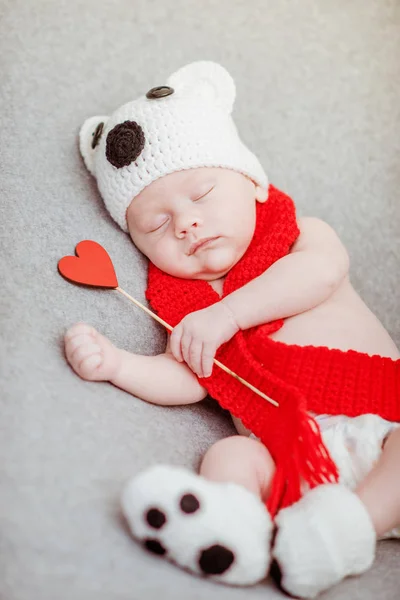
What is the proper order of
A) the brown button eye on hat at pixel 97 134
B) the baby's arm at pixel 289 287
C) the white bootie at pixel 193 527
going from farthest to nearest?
the brown button eye on hat at pixel 97 134 < the baby's arm at pixel 289 287 < the white bootie at pixel 193 527

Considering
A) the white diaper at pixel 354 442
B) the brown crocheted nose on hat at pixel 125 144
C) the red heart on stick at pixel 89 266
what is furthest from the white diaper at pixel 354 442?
the brown crocheted nose on hat at pixel 125 144

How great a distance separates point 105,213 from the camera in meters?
1.20

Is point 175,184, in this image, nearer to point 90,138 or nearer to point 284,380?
point 90,138

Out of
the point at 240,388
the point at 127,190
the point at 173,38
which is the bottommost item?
the point at 240,388

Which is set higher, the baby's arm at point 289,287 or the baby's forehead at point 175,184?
the baby's forehead at point 175,184

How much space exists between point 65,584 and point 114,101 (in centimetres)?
94

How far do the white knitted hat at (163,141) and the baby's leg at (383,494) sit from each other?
1.87 feet

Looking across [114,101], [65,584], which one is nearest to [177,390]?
[65,584]

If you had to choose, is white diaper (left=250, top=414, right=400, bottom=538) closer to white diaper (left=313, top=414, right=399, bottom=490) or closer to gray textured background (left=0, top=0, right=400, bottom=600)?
white diaper (left=313, top=414, right=399, bottom=490)

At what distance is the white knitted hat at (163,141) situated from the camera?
1103 mm

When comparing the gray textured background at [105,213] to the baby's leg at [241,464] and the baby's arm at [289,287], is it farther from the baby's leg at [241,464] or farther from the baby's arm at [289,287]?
the baby's arm at [289,287]

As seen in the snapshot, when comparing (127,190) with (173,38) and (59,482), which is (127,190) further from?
(59,482)

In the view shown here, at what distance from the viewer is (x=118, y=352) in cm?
99

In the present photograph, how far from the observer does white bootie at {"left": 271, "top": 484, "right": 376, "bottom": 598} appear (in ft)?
2.40
